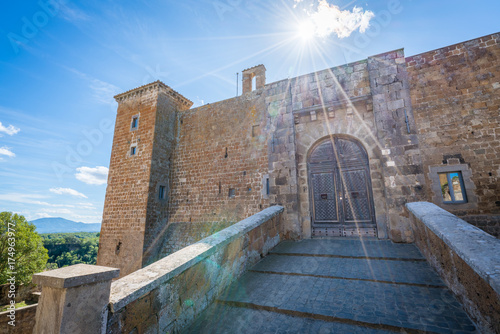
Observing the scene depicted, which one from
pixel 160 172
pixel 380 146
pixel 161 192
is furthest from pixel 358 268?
pixel 160 172

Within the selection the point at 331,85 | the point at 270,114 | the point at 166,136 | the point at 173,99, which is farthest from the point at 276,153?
the point at 173,99

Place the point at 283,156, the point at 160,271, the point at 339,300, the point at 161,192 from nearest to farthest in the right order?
1. the point at 160,271
2. the point at 339,300
3. the point at 283,156
4. the point at 161,192

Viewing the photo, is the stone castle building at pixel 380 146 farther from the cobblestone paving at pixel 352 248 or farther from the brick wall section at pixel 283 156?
the cobblestone paving at pixel 352 248

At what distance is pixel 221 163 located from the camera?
10.5 m

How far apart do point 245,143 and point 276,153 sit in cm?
293

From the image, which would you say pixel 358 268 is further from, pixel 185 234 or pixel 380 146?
pixel 185 234

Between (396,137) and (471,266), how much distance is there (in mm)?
4736

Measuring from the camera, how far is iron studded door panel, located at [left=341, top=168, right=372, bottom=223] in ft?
20.6

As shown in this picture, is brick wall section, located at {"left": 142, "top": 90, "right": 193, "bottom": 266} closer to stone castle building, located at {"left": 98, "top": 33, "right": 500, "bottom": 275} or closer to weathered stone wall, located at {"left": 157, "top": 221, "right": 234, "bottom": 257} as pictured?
weathered stone wall, located at {"left": 157, "top": 221, "right": 234, "bottom": 257}

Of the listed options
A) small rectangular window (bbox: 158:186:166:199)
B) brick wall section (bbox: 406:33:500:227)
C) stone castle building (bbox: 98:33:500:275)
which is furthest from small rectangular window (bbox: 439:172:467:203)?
small rectangular window (bbox: 158:186:166:199)

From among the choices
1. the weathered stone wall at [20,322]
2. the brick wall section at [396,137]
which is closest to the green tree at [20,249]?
the weathered stone wall at [20,322]

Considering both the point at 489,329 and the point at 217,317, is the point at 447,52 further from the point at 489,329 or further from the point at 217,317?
the point at 217,317

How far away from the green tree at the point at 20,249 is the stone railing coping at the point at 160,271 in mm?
21554

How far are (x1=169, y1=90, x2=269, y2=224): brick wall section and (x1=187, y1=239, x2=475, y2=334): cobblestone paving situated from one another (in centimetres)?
522
